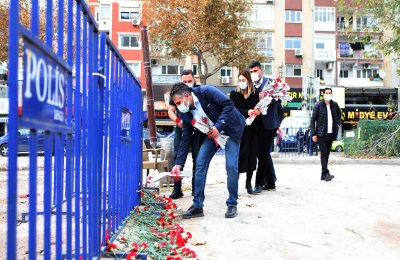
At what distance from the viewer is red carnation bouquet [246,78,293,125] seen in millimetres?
7449

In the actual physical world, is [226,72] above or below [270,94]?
above

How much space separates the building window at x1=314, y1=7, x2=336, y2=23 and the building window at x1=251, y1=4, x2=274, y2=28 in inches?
166

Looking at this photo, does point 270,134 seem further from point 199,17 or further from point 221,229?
point 199,17

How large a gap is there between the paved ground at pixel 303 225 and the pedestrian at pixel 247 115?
504 mm

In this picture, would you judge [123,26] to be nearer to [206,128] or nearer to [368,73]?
[368,73]

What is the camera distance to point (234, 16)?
26.5 metres

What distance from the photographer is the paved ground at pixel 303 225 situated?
4.12m

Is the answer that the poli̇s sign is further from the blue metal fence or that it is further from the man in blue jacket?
the man in blue jacket

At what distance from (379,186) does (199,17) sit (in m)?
18.4

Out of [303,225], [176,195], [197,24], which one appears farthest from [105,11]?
[303,225]

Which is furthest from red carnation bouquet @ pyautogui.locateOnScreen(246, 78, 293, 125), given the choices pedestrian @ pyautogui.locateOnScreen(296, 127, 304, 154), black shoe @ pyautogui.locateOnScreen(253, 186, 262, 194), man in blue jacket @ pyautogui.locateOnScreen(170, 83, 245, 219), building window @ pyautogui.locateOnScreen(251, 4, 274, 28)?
building window @ pyautogui.locateOnScreen(251, 4, 274, 28)

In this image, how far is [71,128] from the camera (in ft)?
8.43

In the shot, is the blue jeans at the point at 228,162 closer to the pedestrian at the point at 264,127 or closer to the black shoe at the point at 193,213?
the black shoe at the point at 193,213

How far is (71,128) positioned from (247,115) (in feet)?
16.6
